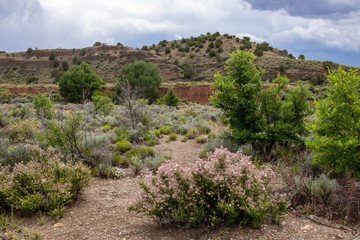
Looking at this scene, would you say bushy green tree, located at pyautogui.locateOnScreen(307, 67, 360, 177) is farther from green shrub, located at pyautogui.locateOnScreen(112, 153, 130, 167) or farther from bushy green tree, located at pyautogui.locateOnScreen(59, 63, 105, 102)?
bushy green tree, located at pyautogui.locateOnScreen(59, 63, 105, 102)

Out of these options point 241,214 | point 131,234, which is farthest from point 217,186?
point 131,234

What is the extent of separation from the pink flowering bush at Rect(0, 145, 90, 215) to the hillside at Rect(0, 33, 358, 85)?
1703 inches

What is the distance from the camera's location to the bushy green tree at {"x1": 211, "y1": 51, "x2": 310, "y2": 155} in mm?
7539

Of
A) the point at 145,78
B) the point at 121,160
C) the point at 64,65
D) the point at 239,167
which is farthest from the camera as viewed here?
the point at 64,65

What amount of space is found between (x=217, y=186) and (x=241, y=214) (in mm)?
639

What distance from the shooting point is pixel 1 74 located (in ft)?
205

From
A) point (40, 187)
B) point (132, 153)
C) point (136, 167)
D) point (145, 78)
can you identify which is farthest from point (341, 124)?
point (145, 78)

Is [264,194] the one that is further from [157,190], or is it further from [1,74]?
[1,74]

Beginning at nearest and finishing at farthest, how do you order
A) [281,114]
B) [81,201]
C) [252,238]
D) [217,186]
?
[252,238] < [217,186] < [81,201] < [281,114]

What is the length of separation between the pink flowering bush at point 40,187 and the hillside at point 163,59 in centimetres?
4325

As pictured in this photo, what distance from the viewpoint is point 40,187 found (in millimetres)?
4578

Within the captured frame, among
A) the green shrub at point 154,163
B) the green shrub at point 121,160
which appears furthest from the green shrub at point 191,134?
the green shrub at point 154,163

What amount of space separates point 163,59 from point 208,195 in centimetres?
5828

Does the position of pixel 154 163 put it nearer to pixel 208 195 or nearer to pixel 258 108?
pixel 208 195
